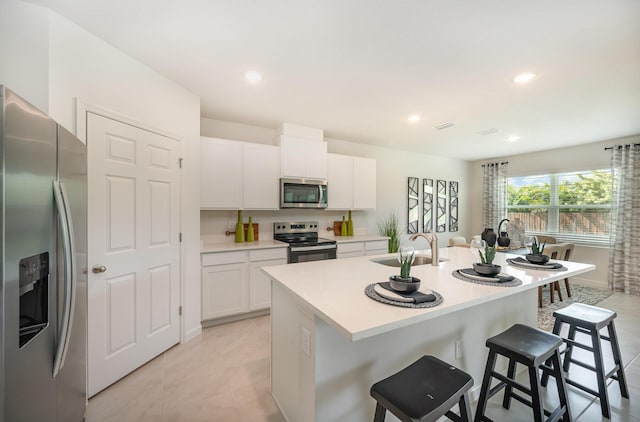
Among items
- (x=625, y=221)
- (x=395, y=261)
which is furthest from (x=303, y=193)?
(x=625, y=221)

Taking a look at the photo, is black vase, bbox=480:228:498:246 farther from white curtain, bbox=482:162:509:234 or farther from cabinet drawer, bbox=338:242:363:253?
white curtain, bbox=482:162:509:234

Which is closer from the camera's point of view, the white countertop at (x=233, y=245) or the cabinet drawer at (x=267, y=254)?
the white countertop at (x=233, y=245)

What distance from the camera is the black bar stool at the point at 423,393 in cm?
104

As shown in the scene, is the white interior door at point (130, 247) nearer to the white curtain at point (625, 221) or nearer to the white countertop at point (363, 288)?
the white countertop at point (363, 288)

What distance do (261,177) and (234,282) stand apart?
1365mm

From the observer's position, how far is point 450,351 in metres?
1.76

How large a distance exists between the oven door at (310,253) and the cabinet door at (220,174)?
3.01ft

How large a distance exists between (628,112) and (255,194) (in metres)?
4.72

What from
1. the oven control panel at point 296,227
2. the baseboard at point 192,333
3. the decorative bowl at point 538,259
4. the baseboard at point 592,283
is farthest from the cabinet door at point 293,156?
the baseboard at point 592,283

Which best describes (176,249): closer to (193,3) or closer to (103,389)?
(103,389)

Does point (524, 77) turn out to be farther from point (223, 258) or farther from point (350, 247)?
point (223, 258)

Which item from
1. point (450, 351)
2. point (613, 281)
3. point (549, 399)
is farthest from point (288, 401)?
point (613, 281)

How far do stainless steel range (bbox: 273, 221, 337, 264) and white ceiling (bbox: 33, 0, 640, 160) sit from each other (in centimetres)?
155

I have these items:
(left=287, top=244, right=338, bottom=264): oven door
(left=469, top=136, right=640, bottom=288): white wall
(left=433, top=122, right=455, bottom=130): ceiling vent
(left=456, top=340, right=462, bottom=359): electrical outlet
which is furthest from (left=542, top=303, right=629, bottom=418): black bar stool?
(left=469, top=136, right=640, bottom=288): white wall
